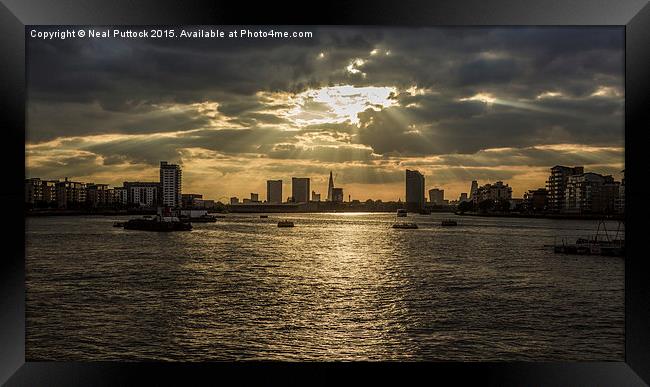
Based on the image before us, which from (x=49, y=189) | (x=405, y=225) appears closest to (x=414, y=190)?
(x=49, y=189)

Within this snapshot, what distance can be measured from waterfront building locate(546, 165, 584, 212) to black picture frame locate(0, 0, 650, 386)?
1275 centimetres

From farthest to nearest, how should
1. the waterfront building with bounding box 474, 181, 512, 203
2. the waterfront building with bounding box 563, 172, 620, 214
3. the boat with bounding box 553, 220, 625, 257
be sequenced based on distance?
the waterfront building with bounding box 474, 181, 512, 203 < the boat with bounding box 553, 220, 625, 257 < the waterfront building with bounding box 563, 172, 620, 214

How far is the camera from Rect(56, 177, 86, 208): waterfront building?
1646 centimetres

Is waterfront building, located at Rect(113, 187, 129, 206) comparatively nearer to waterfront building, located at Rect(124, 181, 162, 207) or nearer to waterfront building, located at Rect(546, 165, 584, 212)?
waterfront building, located at Rect(124, 181, 162, 207)

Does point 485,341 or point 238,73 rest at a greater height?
point 238,73

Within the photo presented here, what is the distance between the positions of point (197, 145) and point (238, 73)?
7.16 m

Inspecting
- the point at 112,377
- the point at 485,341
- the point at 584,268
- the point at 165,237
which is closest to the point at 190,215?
the point at 165,237

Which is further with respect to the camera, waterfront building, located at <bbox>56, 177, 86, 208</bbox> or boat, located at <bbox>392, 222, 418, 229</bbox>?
boat, located at <bbox>392, 222, 418, 229</bbox>

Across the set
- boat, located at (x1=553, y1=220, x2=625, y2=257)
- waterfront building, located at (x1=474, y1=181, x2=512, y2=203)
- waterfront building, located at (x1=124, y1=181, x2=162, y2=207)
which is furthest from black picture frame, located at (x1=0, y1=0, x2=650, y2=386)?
waterfront building, located at (x1=474, y1=181, x2=512, y2=203)

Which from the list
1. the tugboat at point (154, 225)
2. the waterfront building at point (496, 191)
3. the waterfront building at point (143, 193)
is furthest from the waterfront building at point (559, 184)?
the tugboat at point (154, 225)

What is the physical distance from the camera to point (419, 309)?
14.1m
